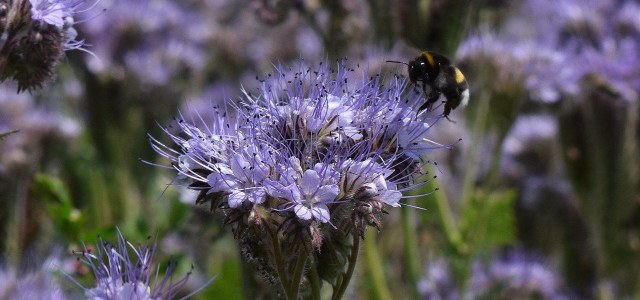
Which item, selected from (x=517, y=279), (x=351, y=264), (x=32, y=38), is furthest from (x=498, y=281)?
(x=32, y=38)

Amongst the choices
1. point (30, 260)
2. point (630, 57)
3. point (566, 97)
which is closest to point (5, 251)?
point (30, 260)

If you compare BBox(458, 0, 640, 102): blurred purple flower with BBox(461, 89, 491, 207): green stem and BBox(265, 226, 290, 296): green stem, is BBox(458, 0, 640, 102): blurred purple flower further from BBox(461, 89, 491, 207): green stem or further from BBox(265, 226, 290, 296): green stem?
BBox(265, 226, 290, 296): green stem

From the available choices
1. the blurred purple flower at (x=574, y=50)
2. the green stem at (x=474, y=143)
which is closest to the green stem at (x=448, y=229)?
the green stem at (x=474, y=143)

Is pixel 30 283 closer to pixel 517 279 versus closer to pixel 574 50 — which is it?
pixel 517 279

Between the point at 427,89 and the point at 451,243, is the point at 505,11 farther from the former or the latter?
the point at 427,89

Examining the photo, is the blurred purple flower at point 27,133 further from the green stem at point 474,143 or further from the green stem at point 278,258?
the green stem at point 278,258
